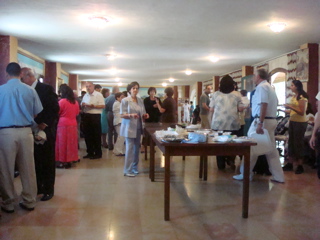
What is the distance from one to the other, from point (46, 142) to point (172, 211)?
166cm

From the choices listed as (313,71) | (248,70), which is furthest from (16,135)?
(248,70)

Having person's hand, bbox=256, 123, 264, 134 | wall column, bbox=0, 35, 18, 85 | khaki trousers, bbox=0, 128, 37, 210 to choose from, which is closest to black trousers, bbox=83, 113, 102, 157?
wall column, bbox=0, 35, 18, 85

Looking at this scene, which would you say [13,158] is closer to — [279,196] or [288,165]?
[279,196]

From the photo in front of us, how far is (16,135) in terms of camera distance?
10.6ft

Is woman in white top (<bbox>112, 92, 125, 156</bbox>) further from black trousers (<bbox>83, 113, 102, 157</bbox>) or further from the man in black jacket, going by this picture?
the man in black jacket

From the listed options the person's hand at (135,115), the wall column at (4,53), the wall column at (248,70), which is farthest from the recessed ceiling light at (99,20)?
the wall column at (248,70)

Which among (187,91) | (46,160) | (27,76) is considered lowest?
(46,160)

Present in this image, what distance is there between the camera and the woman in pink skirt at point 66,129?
5.54 meters

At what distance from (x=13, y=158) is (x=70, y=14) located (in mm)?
3168

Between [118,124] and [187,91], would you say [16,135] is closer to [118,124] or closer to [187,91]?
[118,124]

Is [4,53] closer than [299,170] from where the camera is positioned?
No

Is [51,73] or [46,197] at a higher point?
[51,73]

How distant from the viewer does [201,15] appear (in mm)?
5586

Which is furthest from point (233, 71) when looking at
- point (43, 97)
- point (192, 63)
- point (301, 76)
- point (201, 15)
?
point (43, 97)
